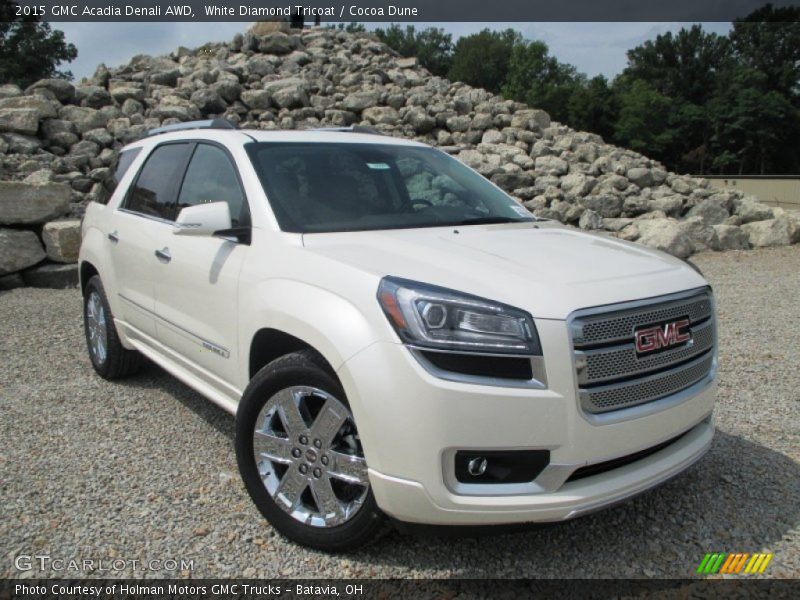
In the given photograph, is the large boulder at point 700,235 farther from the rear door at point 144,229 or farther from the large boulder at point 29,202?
the large boulder at point 29,202

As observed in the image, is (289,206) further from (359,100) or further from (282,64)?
(282,64)

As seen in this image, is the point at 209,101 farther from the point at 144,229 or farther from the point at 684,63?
the point at 684,63

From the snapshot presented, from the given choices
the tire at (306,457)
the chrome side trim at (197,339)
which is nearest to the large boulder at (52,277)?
the chrome side trim at (197,339)

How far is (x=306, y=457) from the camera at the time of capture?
2.78m

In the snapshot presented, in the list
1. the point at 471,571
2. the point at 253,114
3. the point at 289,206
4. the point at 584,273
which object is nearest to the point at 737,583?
the point at 471,571

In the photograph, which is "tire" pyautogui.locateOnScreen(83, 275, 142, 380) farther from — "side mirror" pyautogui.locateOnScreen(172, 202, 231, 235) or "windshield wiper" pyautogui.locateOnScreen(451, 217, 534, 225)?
"windshield wiper" pyautogui.locateOnScreen(451, 217, 534, 225)

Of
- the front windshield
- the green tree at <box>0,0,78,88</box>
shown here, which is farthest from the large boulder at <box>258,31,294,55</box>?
the green tree at <box>0,0,78,88</box>

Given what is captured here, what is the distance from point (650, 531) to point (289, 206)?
230 centimetres

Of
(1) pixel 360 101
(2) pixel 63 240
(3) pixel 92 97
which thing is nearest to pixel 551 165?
(1) pixel 360 101

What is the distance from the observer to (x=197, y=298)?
3514 millimetres

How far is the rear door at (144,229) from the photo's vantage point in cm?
411

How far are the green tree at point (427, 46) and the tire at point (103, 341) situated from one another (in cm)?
8791

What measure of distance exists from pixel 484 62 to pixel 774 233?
3330 inches

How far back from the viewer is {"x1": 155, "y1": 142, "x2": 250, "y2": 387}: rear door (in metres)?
3.26
